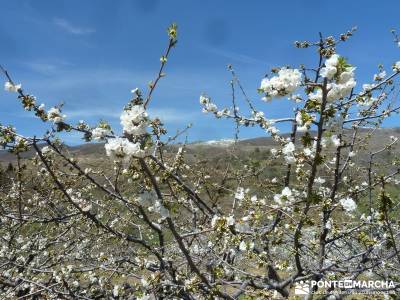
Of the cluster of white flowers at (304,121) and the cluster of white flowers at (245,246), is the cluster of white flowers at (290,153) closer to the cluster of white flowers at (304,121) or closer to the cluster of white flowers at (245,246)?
the cluster of white flowers at (304,121)

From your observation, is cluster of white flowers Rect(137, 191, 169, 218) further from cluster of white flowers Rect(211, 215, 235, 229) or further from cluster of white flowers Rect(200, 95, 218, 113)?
cluster of white flowers Rect(200, 95, 218, 113)

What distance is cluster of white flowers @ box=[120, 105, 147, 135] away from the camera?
2.94 metres

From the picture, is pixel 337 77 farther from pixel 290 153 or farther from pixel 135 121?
pixel 135 121

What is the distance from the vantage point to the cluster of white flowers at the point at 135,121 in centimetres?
294

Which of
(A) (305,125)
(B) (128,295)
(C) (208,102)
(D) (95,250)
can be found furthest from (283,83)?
(D) (95,250)

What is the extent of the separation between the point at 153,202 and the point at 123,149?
727 mm

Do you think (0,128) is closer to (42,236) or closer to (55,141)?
(55,141)

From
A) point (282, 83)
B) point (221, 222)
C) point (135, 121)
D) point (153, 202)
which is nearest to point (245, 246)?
point (221, 222)

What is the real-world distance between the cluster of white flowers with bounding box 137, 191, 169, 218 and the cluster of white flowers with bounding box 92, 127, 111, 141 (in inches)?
22.0

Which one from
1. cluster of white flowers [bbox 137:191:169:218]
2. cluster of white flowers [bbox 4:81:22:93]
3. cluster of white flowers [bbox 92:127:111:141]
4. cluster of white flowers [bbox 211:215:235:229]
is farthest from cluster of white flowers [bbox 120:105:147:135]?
cluster of white flowers [bbox 4:81:22:93]

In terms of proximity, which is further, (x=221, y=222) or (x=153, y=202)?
(x=221, y=222)

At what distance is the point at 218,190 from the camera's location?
6.99 meters

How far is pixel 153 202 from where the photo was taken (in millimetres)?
3424

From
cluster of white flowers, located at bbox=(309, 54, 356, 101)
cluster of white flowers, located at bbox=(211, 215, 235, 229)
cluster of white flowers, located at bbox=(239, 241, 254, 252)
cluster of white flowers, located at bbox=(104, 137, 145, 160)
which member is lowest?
cluster of white flowers, located at bbox=(239, 241, 254, 252)
